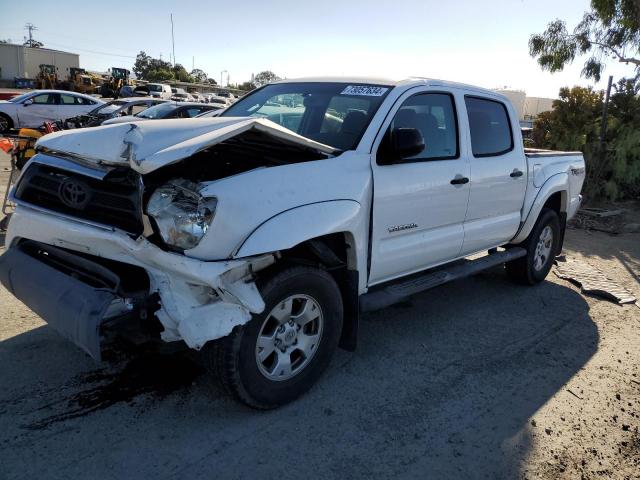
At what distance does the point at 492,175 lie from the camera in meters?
4.79

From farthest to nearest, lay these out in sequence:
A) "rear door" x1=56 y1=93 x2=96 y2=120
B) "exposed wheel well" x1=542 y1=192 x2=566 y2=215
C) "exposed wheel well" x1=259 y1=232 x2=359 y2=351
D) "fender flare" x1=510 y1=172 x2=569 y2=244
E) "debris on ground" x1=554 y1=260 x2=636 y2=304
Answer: "rear door" x1=56 y1=93 x2=96 y2=120, "exposed wheel well" x1=542 y1=192 x2=566 y2=215, "debris on ground" x1=554 y1=260 x2=636 y2=304, "fender flare" x1=510 y1=172 x2=569 y2=244, "exposed wheel well" x1=259 y1=232 x2=359 y2=351

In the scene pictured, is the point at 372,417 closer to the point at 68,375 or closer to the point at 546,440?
the point at 546,440

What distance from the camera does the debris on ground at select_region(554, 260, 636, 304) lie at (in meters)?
5.99

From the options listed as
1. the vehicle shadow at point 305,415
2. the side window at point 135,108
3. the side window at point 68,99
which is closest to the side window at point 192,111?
the side window at point 135,108

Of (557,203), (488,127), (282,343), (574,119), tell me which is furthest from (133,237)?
(574,119)

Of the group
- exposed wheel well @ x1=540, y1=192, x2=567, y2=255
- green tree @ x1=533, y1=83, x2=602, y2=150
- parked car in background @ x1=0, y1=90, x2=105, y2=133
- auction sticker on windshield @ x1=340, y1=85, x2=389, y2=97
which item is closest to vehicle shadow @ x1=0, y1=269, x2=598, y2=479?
→ auction sticker on windshield @ x1=340, y1=85, x2=389, y2=97

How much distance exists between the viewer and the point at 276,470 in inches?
108

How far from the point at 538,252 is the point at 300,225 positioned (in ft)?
13.3

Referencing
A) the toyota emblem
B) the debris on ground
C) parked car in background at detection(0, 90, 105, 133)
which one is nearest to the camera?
the toyota emblem

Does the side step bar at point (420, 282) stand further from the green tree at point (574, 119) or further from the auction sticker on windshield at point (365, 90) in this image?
the green tree at point (574, 119)

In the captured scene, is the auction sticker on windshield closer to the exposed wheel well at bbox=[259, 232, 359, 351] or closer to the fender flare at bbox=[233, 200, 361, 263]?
the fender flare at bbox=[233, 200, 361, 263]

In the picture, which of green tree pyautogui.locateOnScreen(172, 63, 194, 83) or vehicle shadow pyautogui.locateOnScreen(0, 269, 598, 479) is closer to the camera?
vehicle shadow pyautogui.locateOnScreen(0, 269, 598, 479)

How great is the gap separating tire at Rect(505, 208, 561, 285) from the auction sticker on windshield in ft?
9.37

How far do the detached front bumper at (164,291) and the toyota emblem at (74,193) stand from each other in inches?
5.4
